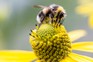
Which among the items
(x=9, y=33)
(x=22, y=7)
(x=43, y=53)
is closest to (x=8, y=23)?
(x=9, y=33)

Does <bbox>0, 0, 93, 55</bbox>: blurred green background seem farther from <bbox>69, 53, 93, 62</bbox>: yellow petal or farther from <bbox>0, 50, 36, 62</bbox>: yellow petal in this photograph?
<bbox>69, 53, 93, 62</bbox>: yellow petal

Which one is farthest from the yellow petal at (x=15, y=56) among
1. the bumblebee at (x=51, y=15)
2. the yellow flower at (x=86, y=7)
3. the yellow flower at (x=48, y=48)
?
the yellow flower at (x=86, y=7)

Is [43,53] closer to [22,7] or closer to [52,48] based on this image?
[52,48]

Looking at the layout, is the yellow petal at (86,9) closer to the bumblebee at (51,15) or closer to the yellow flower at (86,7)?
the yellow flower at (86,7)

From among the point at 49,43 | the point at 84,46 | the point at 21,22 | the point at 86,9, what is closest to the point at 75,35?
the point at 84,46

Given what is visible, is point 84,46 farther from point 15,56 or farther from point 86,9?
point 86,9

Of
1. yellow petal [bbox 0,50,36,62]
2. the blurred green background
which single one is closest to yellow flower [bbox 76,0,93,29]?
the blurred green background
